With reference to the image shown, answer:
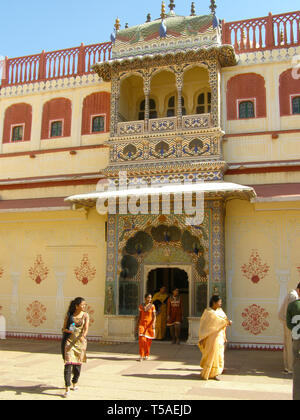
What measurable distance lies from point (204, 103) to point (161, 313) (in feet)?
19.3

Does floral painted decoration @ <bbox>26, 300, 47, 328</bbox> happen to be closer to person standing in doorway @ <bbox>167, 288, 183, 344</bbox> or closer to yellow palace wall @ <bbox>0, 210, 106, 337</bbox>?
yellow palace wall @ <bbox>0, 210, 106, 337</bbox>

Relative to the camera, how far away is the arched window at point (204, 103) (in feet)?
39.6

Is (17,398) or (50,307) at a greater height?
(50,307)

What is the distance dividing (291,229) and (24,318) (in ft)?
24.7

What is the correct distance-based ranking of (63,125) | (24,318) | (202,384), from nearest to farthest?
1. (202,384)
2. (24,318)
3. (63,125)

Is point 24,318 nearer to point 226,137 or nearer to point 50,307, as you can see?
point 50,307

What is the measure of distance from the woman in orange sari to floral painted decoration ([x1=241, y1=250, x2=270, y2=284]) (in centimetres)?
301

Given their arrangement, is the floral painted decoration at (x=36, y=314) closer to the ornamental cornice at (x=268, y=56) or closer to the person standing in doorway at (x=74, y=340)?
the person standing in doorway at (x=74, y=340)

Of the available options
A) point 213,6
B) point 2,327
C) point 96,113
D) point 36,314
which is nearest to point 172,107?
point 96,113

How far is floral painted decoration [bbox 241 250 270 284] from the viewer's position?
1033cm

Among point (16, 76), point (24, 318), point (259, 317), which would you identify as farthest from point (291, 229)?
point (16, 76)

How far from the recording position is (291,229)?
10.3 m

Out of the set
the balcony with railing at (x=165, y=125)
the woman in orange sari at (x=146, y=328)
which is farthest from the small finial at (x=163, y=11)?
the woman in orange sari at (x=146, y=328)

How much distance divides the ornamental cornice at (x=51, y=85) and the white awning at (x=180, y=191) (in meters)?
3.95
